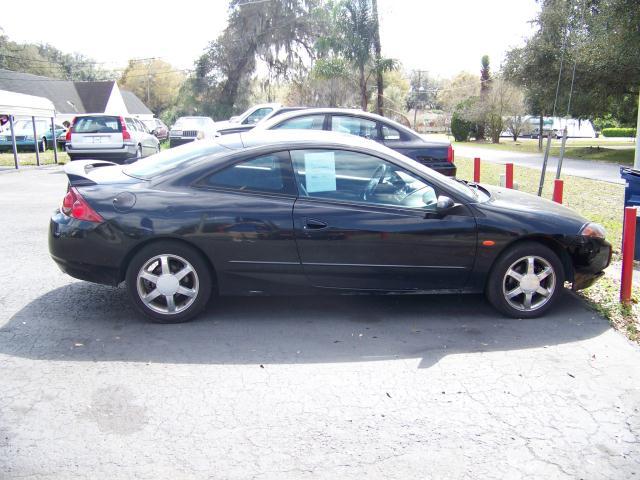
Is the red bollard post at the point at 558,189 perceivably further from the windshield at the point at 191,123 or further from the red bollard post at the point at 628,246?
the windshield at the point at 191,123

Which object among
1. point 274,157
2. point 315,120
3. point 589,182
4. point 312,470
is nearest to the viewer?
point 312,470

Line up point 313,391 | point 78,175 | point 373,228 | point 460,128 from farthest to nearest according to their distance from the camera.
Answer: point 460,128 → point 78,175 → point 373,228 → point 313,391

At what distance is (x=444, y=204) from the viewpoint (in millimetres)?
5301

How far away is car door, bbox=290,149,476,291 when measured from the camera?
5266 mm

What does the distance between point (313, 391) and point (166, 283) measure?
5.61 feet

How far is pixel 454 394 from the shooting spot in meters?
4.11

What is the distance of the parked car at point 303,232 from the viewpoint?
5.17 meters

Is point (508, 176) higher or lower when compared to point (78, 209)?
lower

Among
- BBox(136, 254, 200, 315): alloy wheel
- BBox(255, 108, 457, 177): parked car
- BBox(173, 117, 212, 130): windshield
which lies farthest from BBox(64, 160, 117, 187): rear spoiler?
BBox(173, 117, 212, 130): windshield

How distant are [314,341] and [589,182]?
13.1 meters

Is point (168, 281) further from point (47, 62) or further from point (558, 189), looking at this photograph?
point (47, 62)

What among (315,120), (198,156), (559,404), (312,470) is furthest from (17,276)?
(315,120)

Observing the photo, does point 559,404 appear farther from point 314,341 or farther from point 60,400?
point 60,400

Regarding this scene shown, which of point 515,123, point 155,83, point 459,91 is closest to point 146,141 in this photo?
point 515,123
